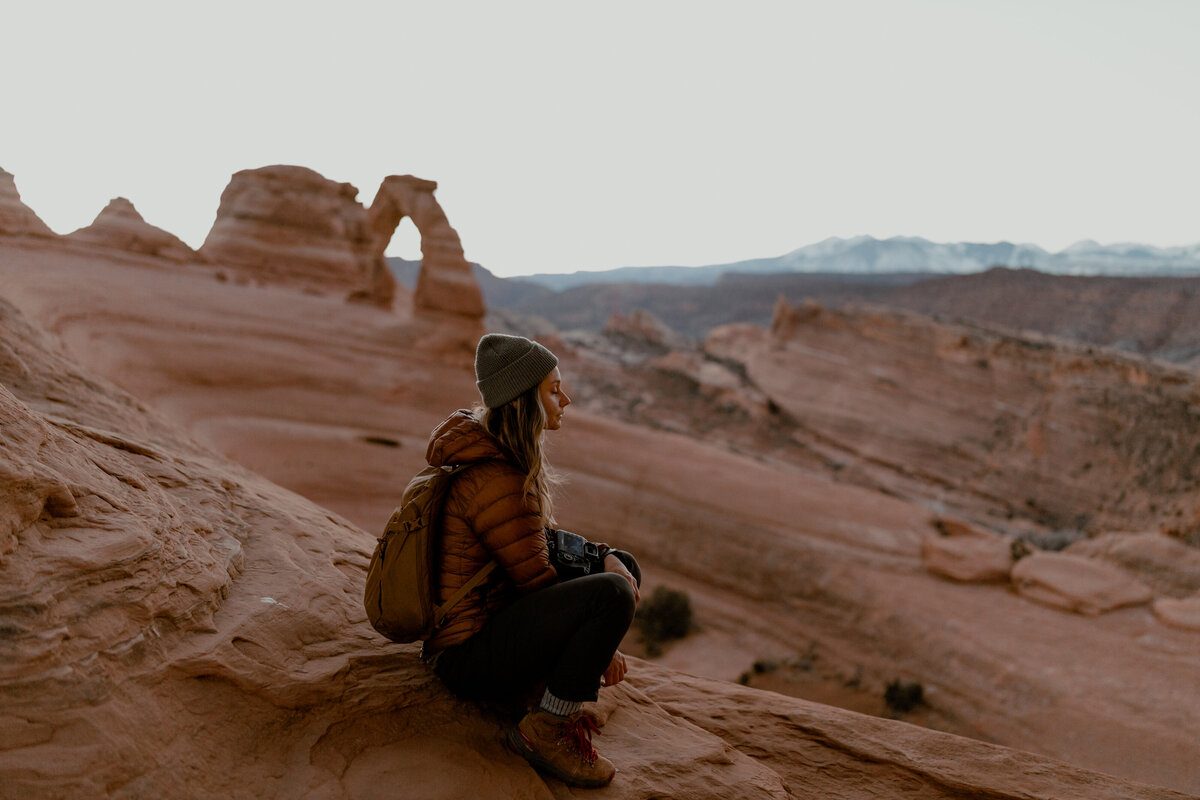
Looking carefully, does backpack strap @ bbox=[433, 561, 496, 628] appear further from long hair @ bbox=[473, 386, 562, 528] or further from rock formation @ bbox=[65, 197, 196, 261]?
rock formation @ bbox=[65, 197, 196, 261]

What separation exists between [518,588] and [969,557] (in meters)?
9.94

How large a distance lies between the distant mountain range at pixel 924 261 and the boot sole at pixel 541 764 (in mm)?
71224

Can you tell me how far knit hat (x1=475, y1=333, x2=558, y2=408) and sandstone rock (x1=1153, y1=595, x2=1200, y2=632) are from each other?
9743 millimetres

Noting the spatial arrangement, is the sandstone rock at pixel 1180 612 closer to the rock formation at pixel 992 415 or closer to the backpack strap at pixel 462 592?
the rock formation at pixel 992 415

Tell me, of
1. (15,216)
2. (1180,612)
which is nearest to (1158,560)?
(1180,612)

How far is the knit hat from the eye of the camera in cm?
248

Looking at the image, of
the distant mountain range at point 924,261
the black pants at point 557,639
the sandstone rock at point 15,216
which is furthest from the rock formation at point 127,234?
the distant mountain range at point 924,261

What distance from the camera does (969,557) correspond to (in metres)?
10.5

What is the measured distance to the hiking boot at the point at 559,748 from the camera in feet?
8.17

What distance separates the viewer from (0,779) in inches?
63.5

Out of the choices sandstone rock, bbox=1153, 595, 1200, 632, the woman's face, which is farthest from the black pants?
sandstone rock, bbox=1153, 595, 1200, 632

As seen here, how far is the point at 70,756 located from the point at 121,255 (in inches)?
566

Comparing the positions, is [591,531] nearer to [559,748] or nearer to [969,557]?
[969,557]

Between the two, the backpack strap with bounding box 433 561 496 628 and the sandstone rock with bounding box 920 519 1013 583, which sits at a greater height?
the backpack strap with bounding box 433 561 496 628
